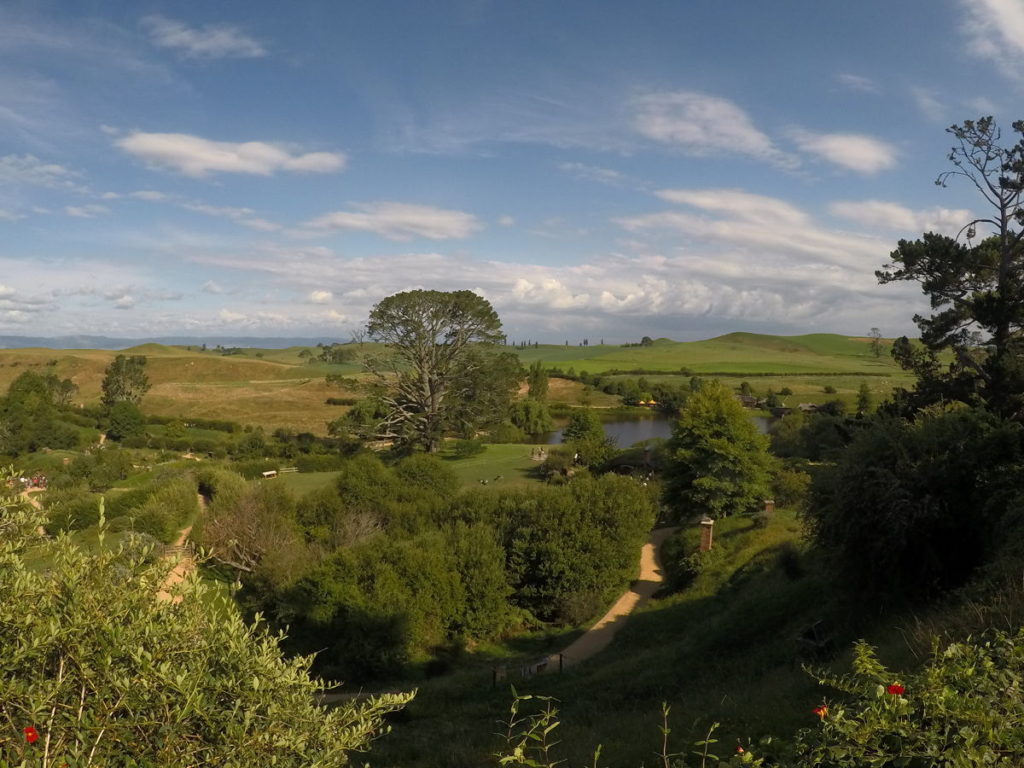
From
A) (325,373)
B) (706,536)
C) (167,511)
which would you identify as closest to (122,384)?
(325,373)

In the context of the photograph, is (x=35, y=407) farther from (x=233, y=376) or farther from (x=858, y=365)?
(x=858, y=365)

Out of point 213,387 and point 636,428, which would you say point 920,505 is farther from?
point 213,387

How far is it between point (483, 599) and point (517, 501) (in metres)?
5.57

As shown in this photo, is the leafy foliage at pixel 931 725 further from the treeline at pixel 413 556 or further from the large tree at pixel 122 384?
the large tree at pixel 122 384

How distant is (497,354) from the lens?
46.2 metres

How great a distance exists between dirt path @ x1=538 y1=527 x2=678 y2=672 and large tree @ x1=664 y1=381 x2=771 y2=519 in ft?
8.95

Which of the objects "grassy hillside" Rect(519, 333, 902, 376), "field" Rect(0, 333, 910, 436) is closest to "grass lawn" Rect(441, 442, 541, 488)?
"field" Rect(0, 333, 910, 436)

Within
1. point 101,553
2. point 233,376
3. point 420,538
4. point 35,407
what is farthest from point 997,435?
point 233,376

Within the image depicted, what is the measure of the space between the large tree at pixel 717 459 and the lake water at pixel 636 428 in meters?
35.6

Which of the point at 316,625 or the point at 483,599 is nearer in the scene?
the point at 316,625

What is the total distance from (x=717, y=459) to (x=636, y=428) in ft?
166

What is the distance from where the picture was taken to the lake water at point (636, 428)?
222ft

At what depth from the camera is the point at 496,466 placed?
41.6m

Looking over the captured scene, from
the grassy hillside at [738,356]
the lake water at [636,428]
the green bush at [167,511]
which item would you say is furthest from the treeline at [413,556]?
the grassy hillside at [738,356]
